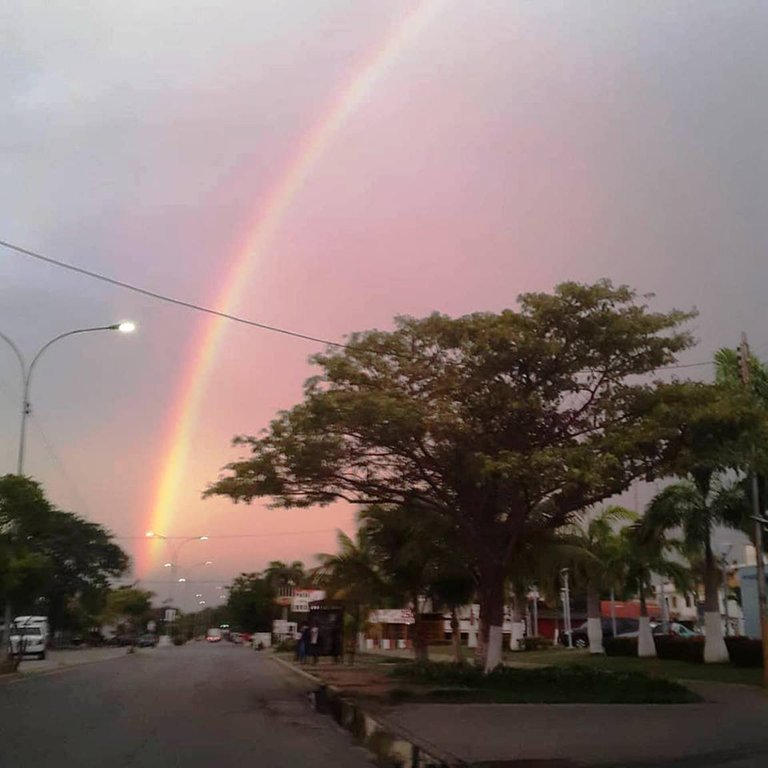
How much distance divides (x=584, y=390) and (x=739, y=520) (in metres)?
8.63

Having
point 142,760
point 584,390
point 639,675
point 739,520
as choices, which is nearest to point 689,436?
point 584,390

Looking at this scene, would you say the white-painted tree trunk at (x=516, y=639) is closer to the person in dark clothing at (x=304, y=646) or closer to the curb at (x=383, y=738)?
the person in dark clothing at (x=304, y=646)

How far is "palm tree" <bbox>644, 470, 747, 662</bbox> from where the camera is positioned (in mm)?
27859

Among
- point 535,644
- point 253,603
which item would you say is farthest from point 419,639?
point 253,603

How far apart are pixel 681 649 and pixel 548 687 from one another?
1364 cm

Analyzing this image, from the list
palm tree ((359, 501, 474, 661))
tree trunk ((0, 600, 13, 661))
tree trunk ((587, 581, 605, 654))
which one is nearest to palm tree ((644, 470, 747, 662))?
palm tree ((359, 501, 474, 661))

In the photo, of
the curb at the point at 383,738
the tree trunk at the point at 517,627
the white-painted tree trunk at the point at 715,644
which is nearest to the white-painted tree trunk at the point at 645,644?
the white-painted tree trunk at the point at 715,644

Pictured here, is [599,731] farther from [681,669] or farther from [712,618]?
[712,618]

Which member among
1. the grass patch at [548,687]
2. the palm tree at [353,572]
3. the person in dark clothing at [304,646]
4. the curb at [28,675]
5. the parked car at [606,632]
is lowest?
the curb at [28,675]

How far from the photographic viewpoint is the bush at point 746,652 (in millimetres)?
28536

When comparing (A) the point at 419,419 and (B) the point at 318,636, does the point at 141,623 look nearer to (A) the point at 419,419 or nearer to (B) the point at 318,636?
(B) the point at 318,636

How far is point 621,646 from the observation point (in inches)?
1529

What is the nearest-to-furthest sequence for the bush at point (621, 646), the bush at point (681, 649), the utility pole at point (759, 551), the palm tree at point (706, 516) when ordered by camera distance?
the utility pole at point (759, 551), the palm tree at point (706, 516), the bush at point (681, 649), the bush at point (621, 646)

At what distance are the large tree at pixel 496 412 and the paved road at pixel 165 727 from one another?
5506mm
